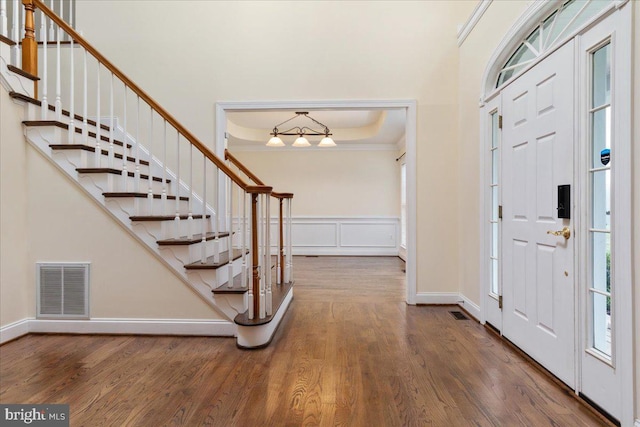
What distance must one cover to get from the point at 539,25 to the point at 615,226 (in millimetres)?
1573

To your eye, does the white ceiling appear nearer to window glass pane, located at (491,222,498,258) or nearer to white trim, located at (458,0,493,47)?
white trim, located at (458,0,493,47)

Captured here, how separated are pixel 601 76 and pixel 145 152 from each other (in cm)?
398

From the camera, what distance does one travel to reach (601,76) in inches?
65.4

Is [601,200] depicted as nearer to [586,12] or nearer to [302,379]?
[586,12]

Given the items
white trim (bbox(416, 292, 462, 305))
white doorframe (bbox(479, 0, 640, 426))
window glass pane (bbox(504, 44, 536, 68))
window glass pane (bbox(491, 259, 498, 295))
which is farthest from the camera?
white trim (bbox(416, 292, 462, 305))

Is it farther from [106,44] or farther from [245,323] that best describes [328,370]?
[106,44]

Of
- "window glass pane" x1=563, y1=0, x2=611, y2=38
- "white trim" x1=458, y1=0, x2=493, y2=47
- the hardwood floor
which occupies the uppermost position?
"white trim" x1=458, y1=0, x2=493, y2=47

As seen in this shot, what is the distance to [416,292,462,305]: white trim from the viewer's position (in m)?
3.57

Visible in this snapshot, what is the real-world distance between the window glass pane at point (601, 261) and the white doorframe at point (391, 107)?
1.94 m

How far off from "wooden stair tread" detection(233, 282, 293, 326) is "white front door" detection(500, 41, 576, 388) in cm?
183

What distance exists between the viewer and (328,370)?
2.07 meters

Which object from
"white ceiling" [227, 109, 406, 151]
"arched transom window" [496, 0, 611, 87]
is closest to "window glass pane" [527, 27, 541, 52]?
"arched transom window" [496, 0, 611, 87]

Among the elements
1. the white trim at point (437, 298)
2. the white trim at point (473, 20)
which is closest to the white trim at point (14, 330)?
the white trim at point (437, 298)

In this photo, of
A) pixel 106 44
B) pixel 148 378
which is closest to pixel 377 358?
pixel 148 378
